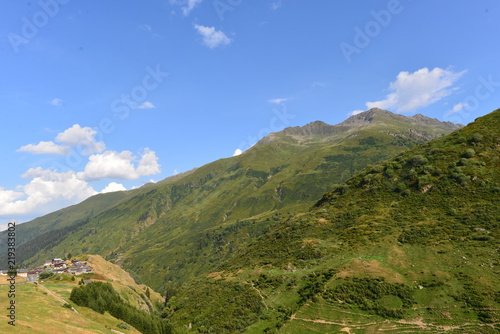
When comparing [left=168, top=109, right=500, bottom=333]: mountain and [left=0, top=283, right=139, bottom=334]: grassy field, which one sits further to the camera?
[left=168, top=109, right=500, bottom=333]: mountain

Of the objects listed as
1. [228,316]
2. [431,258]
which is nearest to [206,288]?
[228,316]

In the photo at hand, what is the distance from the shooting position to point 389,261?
2495 inches

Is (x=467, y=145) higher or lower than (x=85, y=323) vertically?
higher

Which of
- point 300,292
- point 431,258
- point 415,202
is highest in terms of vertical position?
point 415,202

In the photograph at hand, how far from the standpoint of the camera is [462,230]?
216 feet

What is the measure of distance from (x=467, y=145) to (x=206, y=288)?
104876 mm

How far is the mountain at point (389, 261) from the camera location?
163 ft

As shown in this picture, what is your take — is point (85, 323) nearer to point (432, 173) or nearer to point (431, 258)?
point (431, 258)

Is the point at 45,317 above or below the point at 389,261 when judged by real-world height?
above

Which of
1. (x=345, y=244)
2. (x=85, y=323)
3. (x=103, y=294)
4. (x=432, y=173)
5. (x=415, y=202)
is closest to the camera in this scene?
(x=85, y=323)

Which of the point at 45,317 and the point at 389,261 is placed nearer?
the point at 45,317

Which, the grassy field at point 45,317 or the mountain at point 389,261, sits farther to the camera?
the mountain at point 389,261

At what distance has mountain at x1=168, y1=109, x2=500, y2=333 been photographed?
163ft

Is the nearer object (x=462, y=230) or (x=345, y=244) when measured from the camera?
(x=462, y=230)
